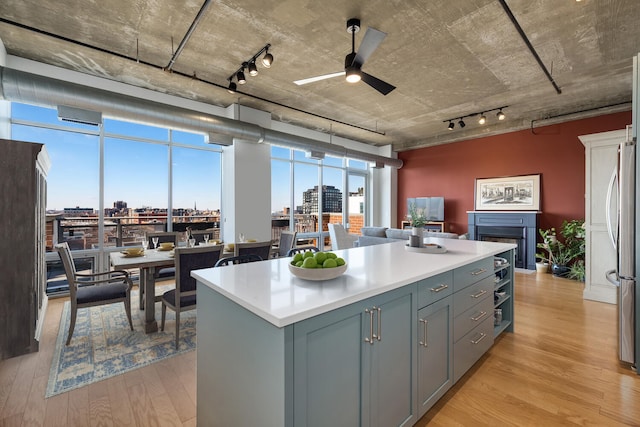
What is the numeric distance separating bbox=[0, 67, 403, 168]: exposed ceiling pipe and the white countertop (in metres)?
3.38

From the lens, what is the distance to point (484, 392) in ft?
6.46

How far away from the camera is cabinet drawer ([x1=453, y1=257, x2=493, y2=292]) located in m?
1.95

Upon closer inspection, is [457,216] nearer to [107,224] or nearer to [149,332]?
[149,332]

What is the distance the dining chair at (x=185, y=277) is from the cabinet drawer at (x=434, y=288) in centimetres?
201

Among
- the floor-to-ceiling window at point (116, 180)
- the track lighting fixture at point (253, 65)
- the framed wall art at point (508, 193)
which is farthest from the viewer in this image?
the framed wall art at point (508, 193)

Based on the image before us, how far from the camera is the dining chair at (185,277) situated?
262 centimetres

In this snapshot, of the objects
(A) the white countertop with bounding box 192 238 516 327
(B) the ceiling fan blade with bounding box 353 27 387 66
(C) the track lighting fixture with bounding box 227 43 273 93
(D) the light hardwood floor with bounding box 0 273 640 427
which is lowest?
(D) the light hardwood floor with bounding box 0 273 640 427

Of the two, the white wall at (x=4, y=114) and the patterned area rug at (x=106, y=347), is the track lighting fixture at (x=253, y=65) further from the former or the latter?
the patterned area rug at (x=106, y=347)

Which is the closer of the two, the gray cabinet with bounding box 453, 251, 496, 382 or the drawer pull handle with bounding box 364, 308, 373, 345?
the drawer pull handle with bounding box 364, 308, 373, 345

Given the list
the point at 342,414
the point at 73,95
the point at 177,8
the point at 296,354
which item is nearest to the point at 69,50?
the point at 73,95

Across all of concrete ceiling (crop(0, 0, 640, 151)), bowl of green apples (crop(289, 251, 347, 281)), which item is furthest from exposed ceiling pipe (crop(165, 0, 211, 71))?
bowl of green apples (crop(289, 251, 347, 281))

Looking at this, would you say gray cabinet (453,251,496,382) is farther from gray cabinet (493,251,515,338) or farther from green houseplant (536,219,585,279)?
green houseplant (536,219,585,279)

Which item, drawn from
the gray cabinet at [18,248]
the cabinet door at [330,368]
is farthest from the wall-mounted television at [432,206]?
the gray cabinet at [18,248]

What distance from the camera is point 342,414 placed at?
118 cm
